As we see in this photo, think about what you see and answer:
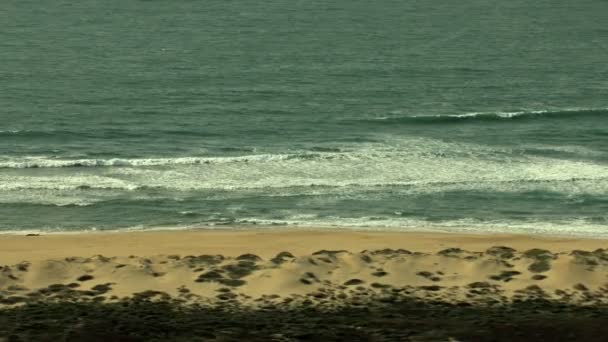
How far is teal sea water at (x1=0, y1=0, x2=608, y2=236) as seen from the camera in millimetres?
31750

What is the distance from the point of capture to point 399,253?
2305cm

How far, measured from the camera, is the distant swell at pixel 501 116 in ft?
136

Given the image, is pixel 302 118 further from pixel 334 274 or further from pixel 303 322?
pixel 303 322

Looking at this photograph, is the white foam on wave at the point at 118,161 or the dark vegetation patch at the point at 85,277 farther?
the white foam on wave at the point at 118,161

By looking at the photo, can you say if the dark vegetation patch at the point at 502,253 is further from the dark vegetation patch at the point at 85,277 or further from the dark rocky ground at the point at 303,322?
the dark vegetation patch at the point at 85,277

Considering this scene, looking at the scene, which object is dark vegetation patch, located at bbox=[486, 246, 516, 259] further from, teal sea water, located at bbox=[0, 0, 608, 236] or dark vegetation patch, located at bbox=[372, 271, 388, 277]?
teal sea water, located at bbox=[0, 0, 608, 236]

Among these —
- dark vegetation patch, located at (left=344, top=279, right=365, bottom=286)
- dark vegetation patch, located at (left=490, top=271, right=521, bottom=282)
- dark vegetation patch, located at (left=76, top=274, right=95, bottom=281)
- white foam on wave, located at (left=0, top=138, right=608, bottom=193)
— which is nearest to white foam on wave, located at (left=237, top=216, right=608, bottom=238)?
white foam on wave, located at (left=0, top=138, right=608, bottom=193)

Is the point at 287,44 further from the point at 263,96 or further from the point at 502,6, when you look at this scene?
the point at 502,6

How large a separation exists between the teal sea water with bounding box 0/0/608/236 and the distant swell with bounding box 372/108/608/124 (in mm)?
77

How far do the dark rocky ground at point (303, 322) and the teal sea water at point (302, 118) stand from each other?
31.2ft

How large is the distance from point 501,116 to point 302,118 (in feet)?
21.8

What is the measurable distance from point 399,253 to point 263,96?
22.4m

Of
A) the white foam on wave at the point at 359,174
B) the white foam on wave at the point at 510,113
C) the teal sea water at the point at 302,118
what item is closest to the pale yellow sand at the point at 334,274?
the teal sea water at the point at 302,118

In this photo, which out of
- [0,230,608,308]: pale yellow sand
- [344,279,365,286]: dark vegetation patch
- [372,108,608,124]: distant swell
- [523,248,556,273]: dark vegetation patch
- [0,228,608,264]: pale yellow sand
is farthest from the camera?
[372,108,608,124]: distant swell
